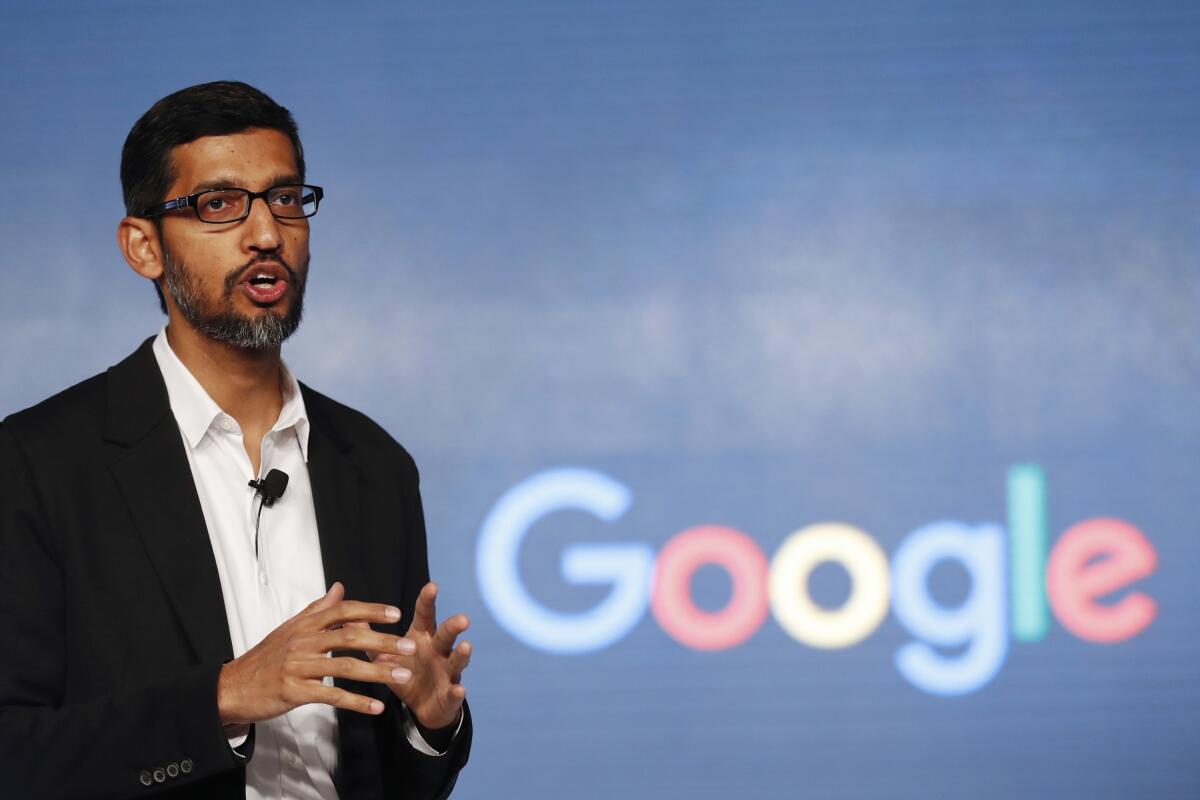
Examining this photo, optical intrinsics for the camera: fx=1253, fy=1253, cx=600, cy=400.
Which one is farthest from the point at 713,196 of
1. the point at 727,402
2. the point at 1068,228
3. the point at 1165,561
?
the point at 1165,561

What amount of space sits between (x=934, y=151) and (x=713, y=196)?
0.54 m

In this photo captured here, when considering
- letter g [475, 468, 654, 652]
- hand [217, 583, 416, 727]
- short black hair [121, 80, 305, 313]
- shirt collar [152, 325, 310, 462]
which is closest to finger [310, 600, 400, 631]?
hand [217, 583, 416, 727]

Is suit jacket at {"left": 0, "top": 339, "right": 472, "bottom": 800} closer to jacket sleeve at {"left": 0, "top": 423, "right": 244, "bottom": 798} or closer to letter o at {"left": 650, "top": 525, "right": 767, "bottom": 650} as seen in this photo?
jacket sleeve at {"left": 0, "top": 423, "right": 244, "bottom": 798}

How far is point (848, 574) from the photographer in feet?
9.58

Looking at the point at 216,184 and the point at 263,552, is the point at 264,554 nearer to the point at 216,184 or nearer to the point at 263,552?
the point at 263,552

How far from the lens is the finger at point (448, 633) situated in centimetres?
133

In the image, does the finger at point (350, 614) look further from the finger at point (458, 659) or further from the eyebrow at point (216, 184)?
the eyebrow at point (216, 184)

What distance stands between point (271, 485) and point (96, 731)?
0.36 metres

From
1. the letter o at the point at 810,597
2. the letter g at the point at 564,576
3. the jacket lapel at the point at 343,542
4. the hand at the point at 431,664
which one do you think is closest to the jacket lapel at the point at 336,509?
the jacket lapel at the point at 343,542

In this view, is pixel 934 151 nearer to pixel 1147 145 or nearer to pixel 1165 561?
pixel 1147 145

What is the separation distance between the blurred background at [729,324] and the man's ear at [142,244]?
4.39 feet

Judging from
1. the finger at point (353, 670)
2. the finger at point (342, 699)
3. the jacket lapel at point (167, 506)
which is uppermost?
the jacket lapel at point (167, 506)

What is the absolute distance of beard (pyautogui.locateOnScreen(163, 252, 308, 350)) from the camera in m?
1.51

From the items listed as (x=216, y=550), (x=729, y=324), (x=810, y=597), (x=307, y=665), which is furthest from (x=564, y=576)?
(x=307, y=665)
